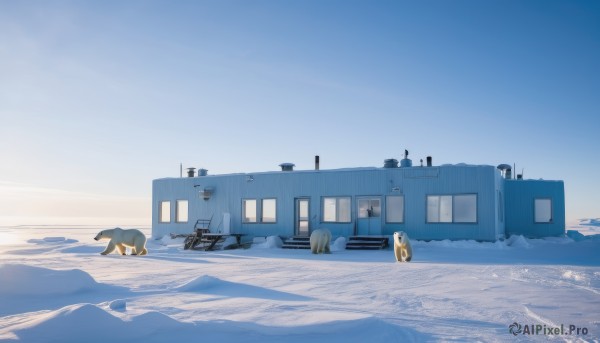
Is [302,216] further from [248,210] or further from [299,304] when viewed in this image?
[299,304]

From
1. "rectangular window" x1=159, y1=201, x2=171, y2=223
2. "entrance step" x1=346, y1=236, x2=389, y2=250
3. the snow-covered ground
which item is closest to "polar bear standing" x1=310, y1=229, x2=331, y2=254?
"entrance step" x1=346, y1=236, x2=389, y2=250

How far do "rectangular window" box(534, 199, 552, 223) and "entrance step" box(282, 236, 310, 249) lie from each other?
11.1 metres

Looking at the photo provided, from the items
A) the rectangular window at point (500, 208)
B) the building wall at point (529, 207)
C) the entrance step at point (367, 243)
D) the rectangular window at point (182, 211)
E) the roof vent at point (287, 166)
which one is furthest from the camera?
the rectangular window at point (182, 211)

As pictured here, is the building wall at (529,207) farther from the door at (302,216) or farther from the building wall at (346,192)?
the door at (302,216)

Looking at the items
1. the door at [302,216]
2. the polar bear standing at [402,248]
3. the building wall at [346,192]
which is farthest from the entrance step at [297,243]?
the polar bear standing at [402,248]

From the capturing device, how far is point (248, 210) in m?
24.5

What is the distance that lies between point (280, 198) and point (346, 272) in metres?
12.0

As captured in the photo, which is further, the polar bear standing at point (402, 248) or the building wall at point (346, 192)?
the building wall at point (346, 192)

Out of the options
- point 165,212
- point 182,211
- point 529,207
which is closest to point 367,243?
point 529,207

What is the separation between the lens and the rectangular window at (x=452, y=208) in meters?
20.2

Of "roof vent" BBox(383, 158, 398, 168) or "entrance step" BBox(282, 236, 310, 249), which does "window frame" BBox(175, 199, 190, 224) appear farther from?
"roof vent" BBox(383, 158, 398, 168)

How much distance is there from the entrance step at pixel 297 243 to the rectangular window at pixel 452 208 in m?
5.12

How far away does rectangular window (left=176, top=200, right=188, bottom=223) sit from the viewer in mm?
26391

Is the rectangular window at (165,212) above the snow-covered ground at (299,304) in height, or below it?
above
